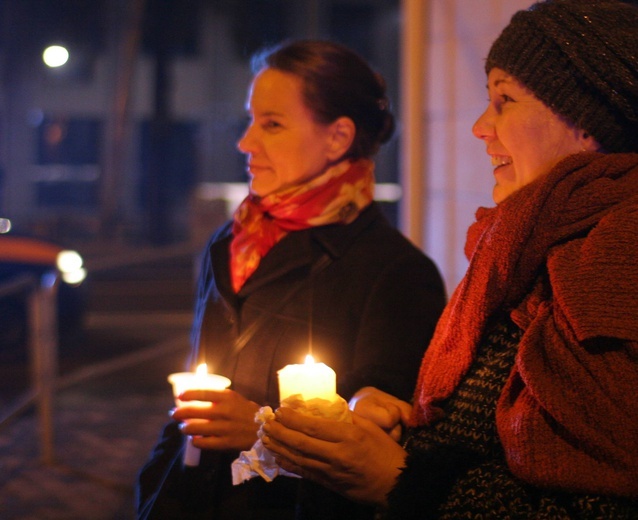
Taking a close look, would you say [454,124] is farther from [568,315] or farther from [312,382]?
[568,315]

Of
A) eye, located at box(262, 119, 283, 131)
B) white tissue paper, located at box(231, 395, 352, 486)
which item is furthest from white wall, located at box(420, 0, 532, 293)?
white tissue paper, located at box(231, 395, 352, 486)

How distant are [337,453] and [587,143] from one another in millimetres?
706

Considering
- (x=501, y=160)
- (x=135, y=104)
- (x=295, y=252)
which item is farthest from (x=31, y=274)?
(x=135, y=104)

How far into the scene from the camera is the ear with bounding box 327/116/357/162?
2.32 m

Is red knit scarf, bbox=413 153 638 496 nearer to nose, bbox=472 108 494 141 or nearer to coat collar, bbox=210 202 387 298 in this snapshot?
nose, bbox=472 108 494 141

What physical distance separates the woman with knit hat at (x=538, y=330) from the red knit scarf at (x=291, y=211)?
2.33 feet

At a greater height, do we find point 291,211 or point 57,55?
point 57,55

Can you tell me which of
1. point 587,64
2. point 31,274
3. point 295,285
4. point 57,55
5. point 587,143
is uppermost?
point 57,55

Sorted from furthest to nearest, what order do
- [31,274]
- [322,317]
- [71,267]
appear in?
[71,267]
[31,274]
[322,317]

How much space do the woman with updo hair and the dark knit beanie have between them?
30.4 inches

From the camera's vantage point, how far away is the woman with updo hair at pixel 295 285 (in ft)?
6.57

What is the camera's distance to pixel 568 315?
1.25 m

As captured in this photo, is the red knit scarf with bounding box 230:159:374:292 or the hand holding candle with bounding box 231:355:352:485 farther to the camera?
the red knit scarf with bounding box 230:159:374:292

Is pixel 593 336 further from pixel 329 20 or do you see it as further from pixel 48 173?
pixel 329 20
